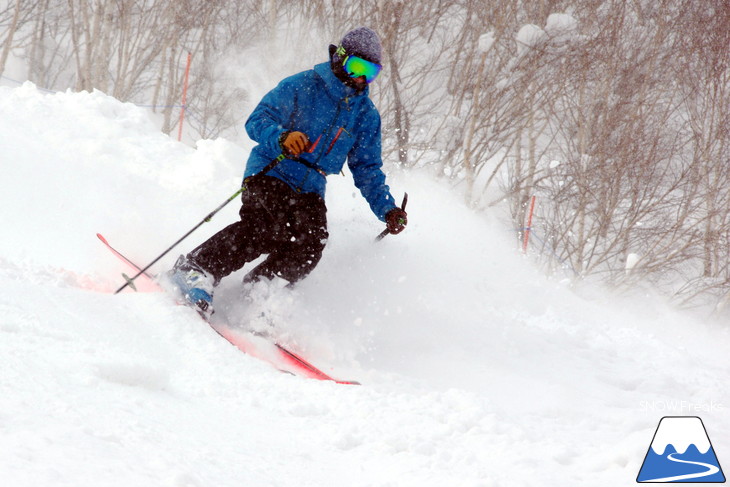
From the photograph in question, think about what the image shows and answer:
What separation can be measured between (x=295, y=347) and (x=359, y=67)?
1.61m

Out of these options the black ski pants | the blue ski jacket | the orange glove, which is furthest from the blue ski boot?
the orange glove

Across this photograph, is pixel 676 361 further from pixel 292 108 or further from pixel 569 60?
pixel 569 60

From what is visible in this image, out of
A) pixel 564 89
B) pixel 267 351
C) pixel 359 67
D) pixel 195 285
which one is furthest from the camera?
pixel 564 89

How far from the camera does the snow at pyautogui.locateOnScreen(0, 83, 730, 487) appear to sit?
168 cm

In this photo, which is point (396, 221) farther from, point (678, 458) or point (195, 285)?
point (678, 458)

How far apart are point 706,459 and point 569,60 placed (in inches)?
379

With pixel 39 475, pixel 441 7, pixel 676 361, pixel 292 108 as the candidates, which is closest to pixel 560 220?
pixel 441 7

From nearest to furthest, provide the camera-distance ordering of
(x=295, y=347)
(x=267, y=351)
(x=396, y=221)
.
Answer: (x=267, y=351), (x=295, y=347), (x=396, y=221)

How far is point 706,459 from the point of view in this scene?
5.85 feet

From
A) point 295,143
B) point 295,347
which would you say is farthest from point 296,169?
point 295,347

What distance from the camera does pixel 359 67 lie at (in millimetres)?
3479

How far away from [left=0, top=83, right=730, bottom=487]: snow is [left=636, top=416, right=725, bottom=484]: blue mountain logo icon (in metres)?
0.04

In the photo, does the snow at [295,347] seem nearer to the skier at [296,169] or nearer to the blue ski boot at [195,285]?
the blue ski boot at [195,285]

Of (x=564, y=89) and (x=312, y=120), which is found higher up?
(x=564, y=89)
